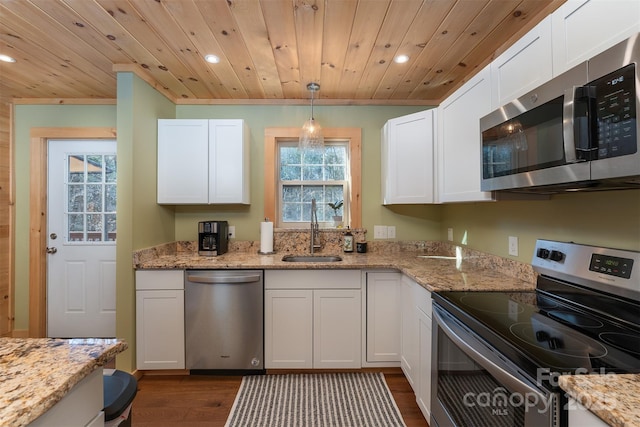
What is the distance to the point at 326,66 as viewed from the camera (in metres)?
2.25

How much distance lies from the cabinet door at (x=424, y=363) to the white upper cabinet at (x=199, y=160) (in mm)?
1817

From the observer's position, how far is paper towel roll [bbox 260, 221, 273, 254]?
8.91ft

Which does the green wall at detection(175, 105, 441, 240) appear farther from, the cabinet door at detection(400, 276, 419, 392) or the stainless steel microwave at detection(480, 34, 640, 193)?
the stainless steel microwave at detection(480, 34, 640, 193)

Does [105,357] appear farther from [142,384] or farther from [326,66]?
[326,66]

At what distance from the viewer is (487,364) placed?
39.8 inches

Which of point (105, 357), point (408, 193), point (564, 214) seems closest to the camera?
point (105, 357)

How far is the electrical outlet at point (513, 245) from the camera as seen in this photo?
5.93ft

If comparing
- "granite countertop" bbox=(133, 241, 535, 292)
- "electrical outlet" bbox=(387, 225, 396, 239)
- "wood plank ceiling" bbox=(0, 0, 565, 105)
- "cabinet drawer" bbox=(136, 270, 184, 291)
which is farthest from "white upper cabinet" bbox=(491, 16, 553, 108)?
"cabinet drawer" bbox=(136, 270, 184, 291)

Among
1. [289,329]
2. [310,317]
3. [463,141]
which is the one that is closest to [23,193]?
[289,329]

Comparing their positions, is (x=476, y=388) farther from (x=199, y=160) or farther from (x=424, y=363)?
(x=199, y=160)

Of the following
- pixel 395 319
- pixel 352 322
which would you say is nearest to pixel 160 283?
pixel 352 322

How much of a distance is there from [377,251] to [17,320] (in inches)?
142

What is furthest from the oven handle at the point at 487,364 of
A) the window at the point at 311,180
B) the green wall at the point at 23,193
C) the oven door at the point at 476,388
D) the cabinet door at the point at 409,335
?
the green wall at the point at 23,193

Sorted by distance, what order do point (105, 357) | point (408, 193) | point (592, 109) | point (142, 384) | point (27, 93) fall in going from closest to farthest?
1. point (105, 357)
2. point (592, 109)
3. point (142, 384)
4. point (408, 193)
5. point (27, 93)
